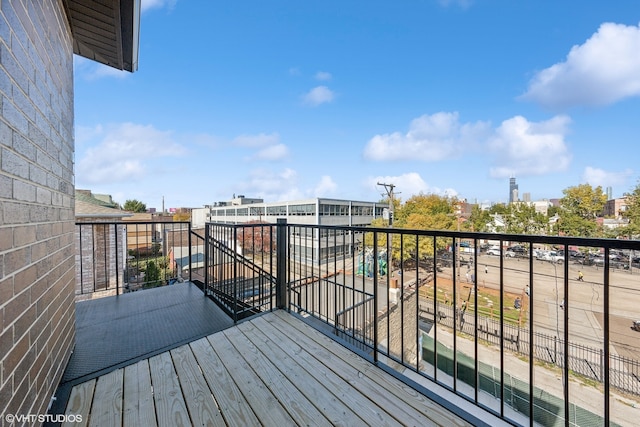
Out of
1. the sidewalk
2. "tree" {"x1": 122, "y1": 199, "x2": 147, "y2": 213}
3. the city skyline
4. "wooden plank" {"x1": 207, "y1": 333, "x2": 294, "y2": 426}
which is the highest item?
the city skyline

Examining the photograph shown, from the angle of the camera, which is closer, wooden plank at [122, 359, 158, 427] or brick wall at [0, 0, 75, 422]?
brick wall at [0, 0, 75, 422]

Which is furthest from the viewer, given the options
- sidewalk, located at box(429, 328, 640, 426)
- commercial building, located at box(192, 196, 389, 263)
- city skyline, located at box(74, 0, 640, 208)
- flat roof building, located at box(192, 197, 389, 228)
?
flat roof building, located at box(192, 197, 389, 228)

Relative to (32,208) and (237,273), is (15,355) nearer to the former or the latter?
(32,208)

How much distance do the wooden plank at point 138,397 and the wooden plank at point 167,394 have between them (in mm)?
27

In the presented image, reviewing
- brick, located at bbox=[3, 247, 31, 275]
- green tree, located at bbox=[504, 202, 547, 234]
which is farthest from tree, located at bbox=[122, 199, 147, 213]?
green tree, located at bbox=[504, 202, 547, 234]

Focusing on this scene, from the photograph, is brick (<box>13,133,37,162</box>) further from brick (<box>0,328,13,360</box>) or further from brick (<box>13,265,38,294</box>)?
brick (<box>0,328,13,360</box>)

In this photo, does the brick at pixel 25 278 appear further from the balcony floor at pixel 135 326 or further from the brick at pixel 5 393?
the balcony floor at pixel 135 326

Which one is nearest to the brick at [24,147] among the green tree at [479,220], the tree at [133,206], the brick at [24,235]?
the brick at [24,235]

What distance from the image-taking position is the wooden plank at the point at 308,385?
132 cm

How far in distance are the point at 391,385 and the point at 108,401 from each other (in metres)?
1.65

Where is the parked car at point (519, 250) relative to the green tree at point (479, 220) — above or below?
above

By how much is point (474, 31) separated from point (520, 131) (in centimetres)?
1537

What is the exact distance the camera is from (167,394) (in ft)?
4.78

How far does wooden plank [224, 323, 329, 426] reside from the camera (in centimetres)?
132
